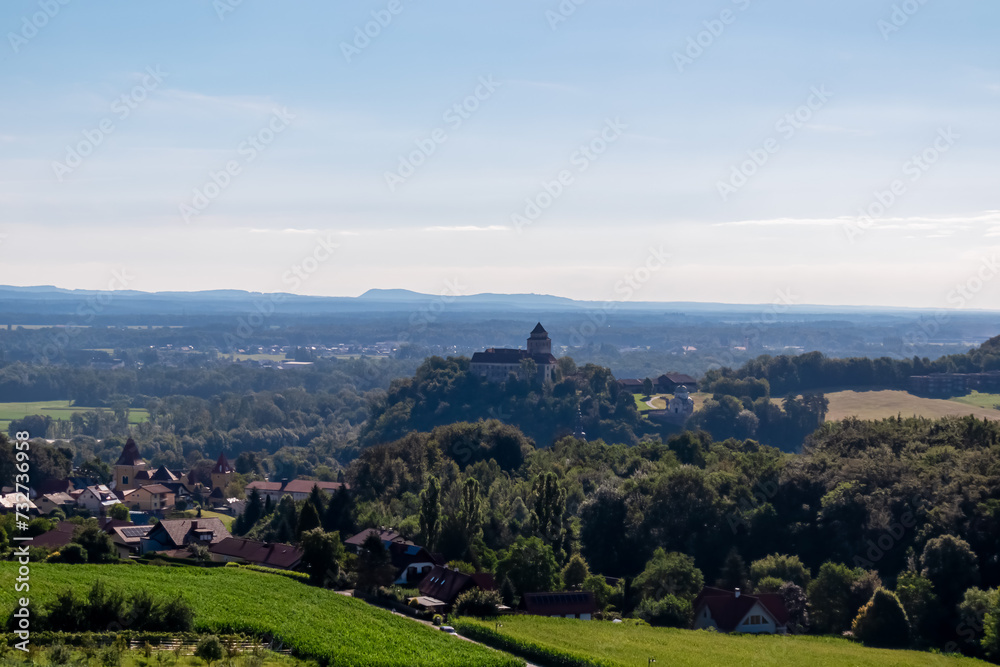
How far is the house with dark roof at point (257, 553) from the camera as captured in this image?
177ft

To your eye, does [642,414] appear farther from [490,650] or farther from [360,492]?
[490,650]

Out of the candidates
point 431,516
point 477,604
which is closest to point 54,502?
point 431,516

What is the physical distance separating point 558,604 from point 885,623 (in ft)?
44.7

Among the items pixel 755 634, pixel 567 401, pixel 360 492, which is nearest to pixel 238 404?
pixel 567 401

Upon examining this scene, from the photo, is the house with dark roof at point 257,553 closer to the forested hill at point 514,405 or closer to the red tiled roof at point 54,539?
the red tiled roof at point 54,539

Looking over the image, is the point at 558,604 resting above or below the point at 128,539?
below

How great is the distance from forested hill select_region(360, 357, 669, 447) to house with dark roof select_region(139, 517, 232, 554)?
2877 inches

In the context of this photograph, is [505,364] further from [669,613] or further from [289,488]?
[669,613]

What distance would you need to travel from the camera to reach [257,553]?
55.5 meters

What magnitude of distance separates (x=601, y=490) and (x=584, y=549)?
12.1 feet

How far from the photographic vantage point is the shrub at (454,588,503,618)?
4628 centimetres

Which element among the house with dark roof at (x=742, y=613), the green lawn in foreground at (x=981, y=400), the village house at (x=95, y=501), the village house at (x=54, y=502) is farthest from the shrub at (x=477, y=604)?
the green lawn in foreground at (x=981, y=400)

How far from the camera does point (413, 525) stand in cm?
6216

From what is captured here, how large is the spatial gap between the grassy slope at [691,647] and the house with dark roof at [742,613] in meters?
1.65
